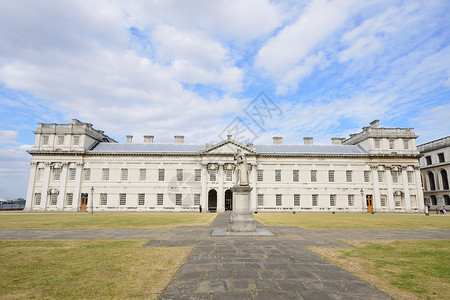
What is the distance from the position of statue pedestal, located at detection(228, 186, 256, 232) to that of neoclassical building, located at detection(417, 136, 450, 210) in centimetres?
5387

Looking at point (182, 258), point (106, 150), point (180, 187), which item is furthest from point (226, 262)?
point (106, 150)

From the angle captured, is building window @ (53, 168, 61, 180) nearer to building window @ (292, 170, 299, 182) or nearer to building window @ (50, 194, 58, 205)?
building window @ (50, 194, 58, 205)

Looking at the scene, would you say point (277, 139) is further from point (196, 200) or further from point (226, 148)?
point (196, 200)

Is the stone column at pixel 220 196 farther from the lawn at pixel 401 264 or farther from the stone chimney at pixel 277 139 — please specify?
the lawn at pixel 401 264

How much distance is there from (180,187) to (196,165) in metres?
4.76

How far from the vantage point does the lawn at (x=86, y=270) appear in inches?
200

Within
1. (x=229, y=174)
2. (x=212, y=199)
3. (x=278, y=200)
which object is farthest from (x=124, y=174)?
(x=278, y=200)

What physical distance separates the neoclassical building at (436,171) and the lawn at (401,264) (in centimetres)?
5179

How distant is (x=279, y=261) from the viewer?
24.8 feet

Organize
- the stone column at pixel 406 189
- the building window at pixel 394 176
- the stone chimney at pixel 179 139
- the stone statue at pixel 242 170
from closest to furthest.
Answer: the stone statue at pixel 242 170 → the stone column at pixel 406 189 → the building window at pixel 394 176 → the stone chimney at pixel 179 139

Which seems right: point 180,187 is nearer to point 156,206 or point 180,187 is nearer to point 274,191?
point 156,206

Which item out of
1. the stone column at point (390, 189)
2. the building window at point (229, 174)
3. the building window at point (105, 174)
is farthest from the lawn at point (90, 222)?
the stone column at point (390, 189)

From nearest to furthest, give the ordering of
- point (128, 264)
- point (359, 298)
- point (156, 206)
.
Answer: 1. point (359, 298)
2. point (128, 264)
3. point (156, 206)

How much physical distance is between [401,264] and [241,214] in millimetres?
7901
